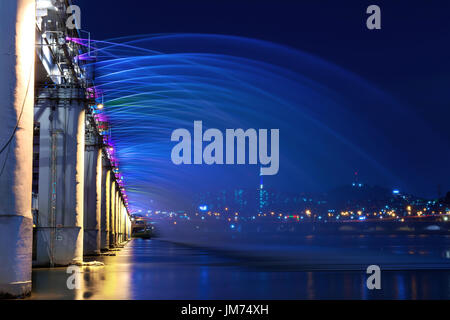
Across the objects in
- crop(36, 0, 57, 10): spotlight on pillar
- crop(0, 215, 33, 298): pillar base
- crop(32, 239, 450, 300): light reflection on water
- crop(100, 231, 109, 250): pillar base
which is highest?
crop(36, 0, 57, 10): spotlight on pillar

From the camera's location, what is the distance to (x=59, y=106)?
110 feet

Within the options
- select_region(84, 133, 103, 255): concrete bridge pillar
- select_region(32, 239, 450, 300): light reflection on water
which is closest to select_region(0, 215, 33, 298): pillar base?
select_region(32, 239, 450, 300): light reflection on water

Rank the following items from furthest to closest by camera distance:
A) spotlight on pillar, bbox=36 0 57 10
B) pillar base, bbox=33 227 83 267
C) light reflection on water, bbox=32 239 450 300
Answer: pillar base, bbox=33 227 83 267 < spotlight on pillar, bbox=36 0 57 10 < light reflection on water, bbox=32 239 450 300

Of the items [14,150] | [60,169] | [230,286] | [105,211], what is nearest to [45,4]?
[60,169]

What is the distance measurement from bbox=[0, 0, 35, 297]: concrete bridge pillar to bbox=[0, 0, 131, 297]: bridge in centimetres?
3

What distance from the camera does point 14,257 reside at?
57.2ft

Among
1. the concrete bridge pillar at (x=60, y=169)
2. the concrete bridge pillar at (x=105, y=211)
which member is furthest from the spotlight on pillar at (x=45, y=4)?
the concrete bridge pillar at (x=105, y=211)

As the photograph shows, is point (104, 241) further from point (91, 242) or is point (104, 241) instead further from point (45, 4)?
point (45, 4)

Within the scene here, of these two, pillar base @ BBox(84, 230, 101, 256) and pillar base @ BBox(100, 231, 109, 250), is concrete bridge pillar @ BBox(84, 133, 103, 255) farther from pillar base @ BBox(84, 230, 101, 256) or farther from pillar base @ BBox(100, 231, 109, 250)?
→ pillar base @ BBox(100, 231, 109, 250)

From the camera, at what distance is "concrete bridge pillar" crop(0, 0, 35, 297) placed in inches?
684

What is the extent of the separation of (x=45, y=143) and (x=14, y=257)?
55.7ft
